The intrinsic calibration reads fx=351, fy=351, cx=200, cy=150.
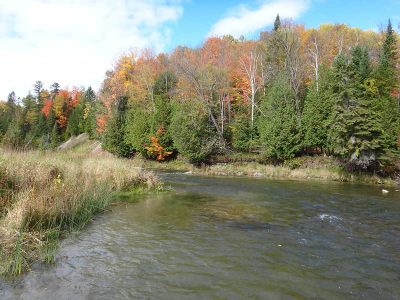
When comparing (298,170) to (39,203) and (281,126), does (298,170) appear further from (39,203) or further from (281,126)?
(39,203)

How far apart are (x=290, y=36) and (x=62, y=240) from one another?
44438mm

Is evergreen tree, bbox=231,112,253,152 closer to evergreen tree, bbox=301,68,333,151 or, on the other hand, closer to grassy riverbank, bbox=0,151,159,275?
evergreen tree, bbox=301,68,333,151

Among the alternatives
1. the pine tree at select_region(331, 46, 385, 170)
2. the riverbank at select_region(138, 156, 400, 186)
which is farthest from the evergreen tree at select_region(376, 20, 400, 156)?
the riverbank at select_region(138, 156, 400, 186)

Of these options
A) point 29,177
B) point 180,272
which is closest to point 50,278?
point 180,272

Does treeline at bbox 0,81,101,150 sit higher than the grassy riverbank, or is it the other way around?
treeline at bbox 0,81,101,150

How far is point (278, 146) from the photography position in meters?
37.9

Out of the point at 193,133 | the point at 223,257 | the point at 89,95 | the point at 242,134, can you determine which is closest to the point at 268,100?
the point at 242,134

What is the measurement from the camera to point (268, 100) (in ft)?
145

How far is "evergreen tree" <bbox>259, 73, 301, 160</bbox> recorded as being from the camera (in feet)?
125

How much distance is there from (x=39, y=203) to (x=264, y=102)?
38.8 meters

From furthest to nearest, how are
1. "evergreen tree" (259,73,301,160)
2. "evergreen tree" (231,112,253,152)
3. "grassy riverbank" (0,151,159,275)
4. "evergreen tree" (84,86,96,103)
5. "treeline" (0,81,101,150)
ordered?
"evergreen tree" (84,86,96,103), "treeline" (0,81,101,150), "evergreen tree" (231,112,253,152), "evergreen tree" (259,73,301,160), "grassy riverbank" (0,151,159,275)

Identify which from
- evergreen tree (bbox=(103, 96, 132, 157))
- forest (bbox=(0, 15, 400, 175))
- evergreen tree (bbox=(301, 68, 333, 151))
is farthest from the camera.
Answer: evergreen tree (bbox=(103, 96, 132, 157))

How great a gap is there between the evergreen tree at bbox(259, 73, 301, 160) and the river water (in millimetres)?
22800

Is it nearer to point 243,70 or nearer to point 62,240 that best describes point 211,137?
point 243,70
